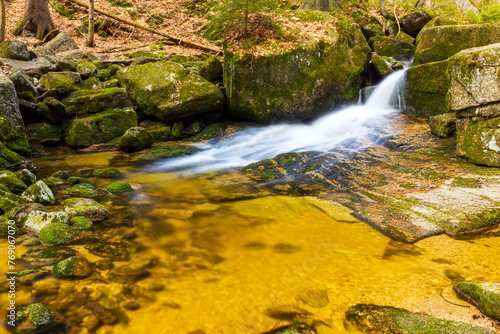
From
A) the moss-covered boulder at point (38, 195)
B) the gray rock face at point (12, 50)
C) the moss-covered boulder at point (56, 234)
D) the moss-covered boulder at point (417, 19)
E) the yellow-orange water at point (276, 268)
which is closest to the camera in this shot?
the yellow-orange water at point (276, 268)

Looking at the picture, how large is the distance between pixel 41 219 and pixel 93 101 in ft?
22.0

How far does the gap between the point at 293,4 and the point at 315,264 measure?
20634 mm

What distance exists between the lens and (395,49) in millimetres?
14664

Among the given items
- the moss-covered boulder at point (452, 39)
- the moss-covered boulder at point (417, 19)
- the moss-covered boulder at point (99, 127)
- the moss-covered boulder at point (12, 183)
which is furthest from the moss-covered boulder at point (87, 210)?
the moss-covered boulder at point (417, 19)

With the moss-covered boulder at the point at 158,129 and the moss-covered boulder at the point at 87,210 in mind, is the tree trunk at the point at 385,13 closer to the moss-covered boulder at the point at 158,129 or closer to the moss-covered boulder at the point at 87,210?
the moss-covered boulder at the point at 158,129

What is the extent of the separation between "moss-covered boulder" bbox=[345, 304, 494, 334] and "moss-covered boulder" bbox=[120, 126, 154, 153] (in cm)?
805

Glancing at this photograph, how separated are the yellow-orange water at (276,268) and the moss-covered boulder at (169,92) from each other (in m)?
5.90

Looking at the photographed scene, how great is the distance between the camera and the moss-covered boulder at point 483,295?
7.41 feet

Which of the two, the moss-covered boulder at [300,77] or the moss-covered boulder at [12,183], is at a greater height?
the moss-covered boulder at [300,77]

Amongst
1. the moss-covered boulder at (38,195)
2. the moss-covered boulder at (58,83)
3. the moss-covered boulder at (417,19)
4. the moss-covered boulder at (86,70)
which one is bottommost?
the moss-covered boulder at (38,195)

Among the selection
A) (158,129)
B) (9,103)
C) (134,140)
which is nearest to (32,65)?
(9,103)

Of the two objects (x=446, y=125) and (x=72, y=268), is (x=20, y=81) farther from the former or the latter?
(x=446, y=125)

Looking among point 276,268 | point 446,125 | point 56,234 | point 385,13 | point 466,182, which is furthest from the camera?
point 385,13

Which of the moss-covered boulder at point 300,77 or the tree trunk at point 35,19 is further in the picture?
the tree trunk at point 35,19
